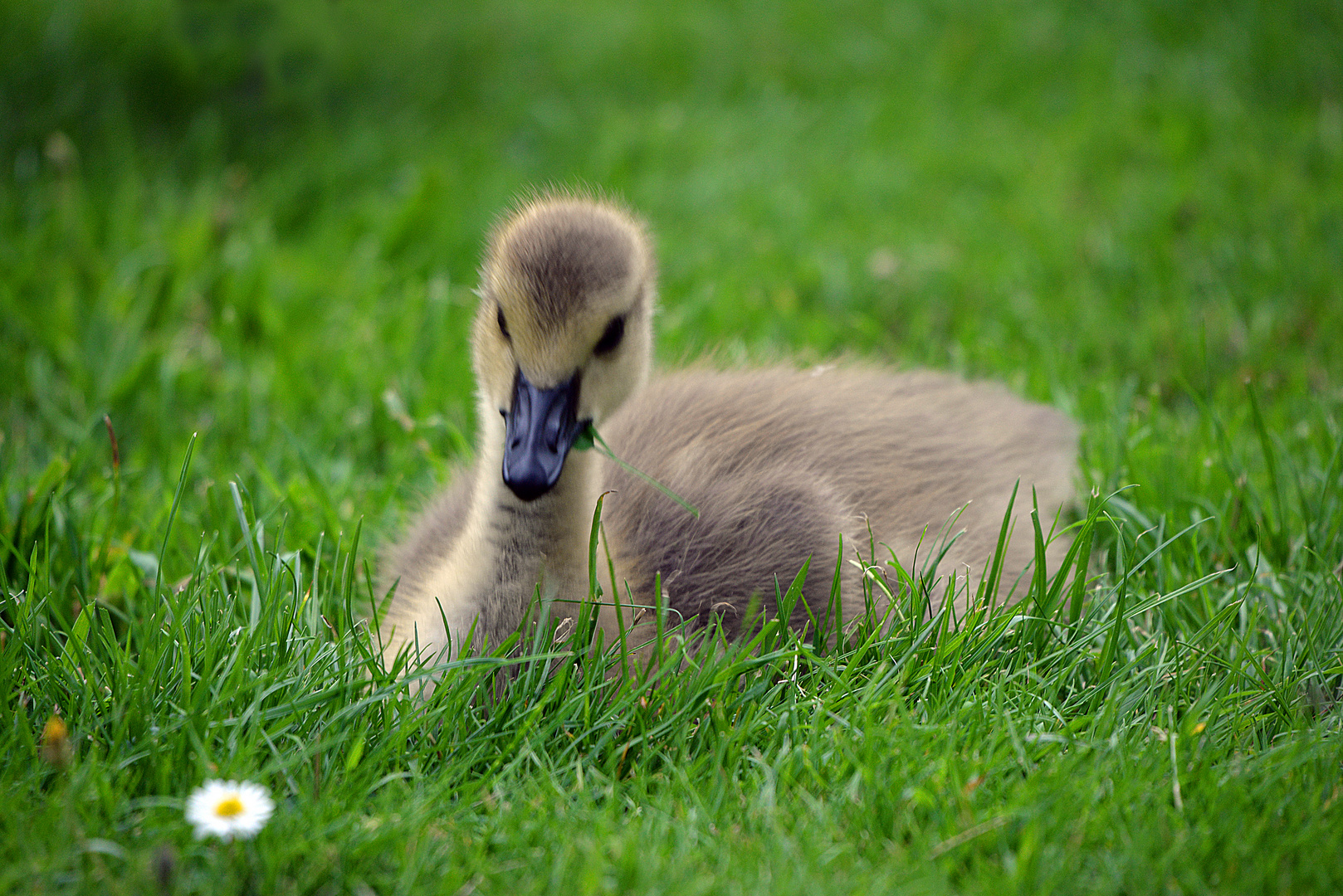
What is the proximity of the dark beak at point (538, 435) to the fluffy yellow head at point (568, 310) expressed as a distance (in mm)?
21

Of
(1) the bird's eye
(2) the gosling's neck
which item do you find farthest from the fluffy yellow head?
(2) the gosling's neck

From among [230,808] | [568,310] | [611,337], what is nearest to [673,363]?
[611,337]

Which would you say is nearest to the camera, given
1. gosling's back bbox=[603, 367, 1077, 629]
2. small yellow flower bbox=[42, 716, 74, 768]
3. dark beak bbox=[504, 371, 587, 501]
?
small yellow flower bbox=[42, 716, 74, 768]

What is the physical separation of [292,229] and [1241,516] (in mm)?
3650

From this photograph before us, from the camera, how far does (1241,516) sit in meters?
2.56

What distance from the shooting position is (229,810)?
5.03 ft

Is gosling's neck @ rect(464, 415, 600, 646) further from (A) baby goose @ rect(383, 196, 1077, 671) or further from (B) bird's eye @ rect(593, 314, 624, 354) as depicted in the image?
(B) bird's eye @ rect(593, 314, 624, 354)

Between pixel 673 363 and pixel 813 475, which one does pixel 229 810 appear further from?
pixel 673 363

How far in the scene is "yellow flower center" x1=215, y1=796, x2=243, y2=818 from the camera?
5.00 ft

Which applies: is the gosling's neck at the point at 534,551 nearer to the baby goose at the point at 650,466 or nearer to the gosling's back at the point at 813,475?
the baby goose at the point at 650,466

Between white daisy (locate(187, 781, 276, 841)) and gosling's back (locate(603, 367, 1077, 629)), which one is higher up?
gosling's back (locate(603, 367, 1077, 629))

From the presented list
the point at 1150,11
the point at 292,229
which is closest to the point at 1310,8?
the point at 1150,11

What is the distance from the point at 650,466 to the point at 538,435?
1.83 ft

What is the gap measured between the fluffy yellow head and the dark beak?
21 millimetres
